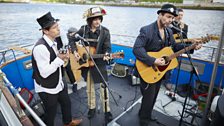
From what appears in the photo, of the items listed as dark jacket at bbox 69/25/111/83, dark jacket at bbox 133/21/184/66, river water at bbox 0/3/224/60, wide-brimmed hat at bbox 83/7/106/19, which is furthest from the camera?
river water at bbox 0/3/224/60

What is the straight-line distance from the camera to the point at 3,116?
1.26m

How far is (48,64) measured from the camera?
1.69 meters

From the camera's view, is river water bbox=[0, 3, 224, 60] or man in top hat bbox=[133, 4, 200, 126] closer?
man in top hat bbox=[133, 4, 200, 126]

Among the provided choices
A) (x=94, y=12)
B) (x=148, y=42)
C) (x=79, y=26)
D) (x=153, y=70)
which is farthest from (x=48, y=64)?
(x=79, y=26)

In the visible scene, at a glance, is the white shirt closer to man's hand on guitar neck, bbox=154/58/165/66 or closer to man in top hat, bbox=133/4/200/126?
man in top hat, bbox=133/4/200/126

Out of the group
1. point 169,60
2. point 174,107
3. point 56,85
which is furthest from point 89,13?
point 174,107

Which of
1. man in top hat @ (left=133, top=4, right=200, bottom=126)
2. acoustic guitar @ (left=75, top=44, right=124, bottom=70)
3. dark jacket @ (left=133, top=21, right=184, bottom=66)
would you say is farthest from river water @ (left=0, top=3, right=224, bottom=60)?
acoustic guitar @ (left=75, top=44, right=124, bottom=70)

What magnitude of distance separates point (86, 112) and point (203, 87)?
8.16 feet

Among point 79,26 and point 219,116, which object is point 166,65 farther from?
point 79,26

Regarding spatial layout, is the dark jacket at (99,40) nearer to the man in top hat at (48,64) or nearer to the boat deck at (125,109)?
the man in top hat at (48,64)

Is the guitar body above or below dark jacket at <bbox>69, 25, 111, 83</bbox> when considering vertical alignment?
below

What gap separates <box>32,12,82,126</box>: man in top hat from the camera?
5.48ft

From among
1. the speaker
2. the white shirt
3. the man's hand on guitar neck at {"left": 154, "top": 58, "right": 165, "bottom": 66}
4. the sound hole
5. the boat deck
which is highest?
the white shirt

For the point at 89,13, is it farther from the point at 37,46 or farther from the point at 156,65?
the point at 156,65
